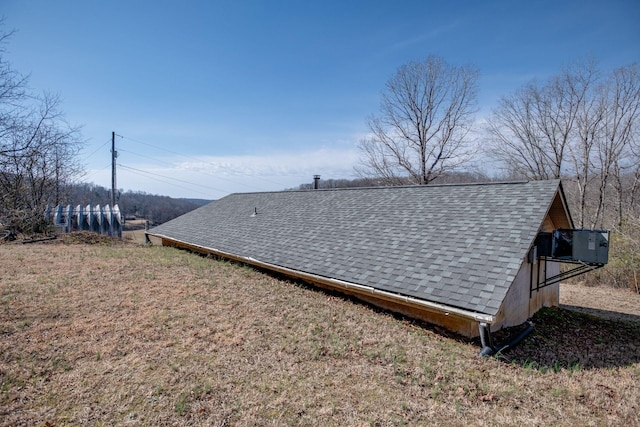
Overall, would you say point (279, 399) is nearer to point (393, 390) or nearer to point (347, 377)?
point (347, 377)

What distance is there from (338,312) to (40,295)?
20.8 ft

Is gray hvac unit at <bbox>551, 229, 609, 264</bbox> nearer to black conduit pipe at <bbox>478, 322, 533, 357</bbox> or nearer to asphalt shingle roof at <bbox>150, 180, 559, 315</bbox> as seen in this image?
asphalt shingle roof at <bbox>150, 180, 559, 315</bbox>

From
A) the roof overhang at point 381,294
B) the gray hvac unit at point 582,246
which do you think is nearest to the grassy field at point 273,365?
the roof overhang at point 381,294

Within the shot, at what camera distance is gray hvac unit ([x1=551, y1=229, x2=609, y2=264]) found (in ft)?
20.0

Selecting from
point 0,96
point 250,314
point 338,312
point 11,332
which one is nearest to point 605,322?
point 338,312

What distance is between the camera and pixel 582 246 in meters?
6.30

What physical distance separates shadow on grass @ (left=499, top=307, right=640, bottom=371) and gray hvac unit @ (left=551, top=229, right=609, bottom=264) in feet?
5.37

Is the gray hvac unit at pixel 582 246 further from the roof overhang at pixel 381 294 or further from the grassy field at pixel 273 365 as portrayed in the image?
the roof overhang at pixel 381 294

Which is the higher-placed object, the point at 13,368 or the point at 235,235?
the point at 235,235

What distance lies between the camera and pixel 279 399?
3.52 meters

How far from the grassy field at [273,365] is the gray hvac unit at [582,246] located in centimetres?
167

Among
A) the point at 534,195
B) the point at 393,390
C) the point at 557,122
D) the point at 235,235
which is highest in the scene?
the point at 557,122

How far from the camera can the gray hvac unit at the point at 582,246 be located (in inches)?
240

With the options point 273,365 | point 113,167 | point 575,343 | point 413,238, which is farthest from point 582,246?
point 113,167
